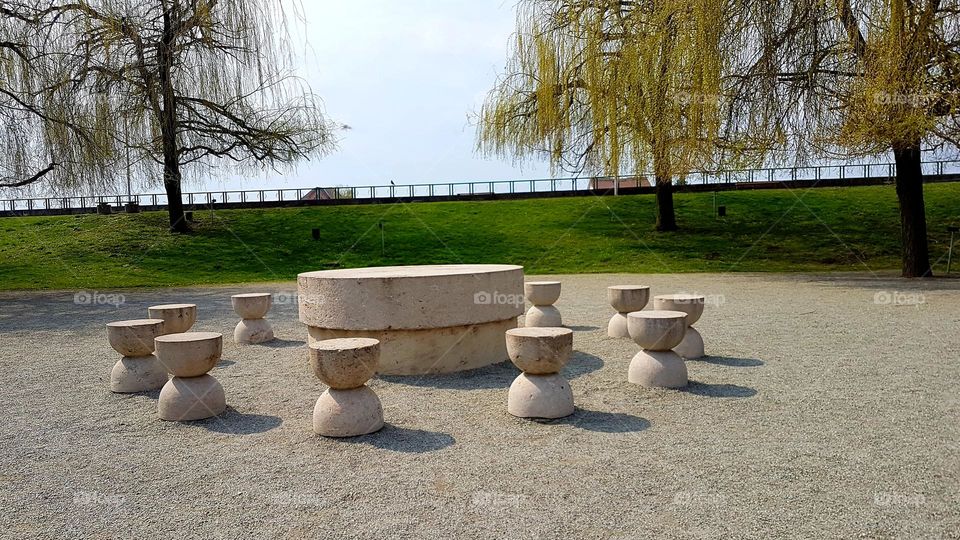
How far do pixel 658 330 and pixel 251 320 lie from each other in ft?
17.1

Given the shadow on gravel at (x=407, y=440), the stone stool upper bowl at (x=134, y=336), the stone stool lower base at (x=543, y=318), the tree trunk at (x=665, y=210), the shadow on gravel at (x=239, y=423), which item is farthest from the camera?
the tree trunk at (x=665, y=210)

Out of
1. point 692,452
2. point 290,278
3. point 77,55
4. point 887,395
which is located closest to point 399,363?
point 692,452

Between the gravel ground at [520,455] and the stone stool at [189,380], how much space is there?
129 millimetres

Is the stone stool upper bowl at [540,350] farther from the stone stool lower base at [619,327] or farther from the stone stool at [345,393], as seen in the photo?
the stone stool lower base at [619,327]

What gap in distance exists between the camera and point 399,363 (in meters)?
6.19

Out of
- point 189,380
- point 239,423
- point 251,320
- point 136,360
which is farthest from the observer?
point 251,320

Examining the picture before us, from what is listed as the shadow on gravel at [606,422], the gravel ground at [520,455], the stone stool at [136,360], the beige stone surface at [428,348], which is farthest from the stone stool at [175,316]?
the shadow on gravel at [606,422]

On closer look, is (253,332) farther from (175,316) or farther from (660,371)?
(660,371)

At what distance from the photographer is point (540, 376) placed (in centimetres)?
486

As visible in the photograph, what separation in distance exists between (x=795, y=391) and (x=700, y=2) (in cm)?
918

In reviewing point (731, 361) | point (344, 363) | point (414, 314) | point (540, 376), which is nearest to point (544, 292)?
point (731, 361)

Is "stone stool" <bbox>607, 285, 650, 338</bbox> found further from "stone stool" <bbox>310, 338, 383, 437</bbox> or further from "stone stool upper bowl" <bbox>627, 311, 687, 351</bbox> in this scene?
"stone stool" <bbox>310, 338, 383, 437</bbox>

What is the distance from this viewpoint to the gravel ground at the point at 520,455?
3.13 metres

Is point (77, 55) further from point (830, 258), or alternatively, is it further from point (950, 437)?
point (830, 258)
